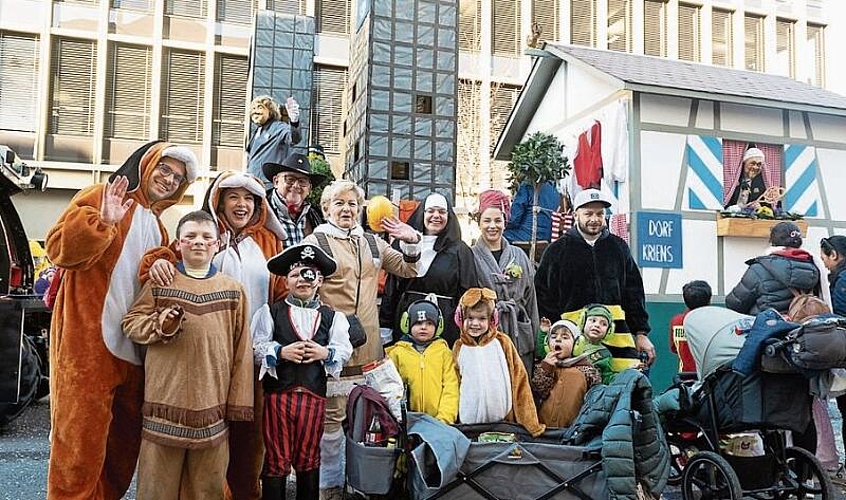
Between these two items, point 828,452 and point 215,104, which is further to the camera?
point 215,104

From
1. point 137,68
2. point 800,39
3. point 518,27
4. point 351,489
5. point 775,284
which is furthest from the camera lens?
point 800,39

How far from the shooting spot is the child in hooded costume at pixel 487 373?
11.7 feet

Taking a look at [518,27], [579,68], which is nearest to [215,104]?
[518,27]

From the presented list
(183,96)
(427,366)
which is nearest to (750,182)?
(427,366)

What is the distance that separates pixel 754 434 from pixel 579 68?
6308 mm

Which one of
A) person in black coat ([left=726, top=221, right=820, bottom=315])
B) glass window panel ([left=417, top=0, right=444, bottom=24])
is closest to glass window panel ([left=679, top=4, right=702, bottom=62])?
glass window panel ([left=417, top=0, right=444, bottom=24])

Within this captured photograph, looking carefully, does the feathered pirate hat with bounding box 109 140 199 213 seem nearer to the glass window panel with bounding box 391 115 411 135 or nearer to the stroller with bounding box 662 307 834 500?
the stroller with bounding box 662 307 834 500

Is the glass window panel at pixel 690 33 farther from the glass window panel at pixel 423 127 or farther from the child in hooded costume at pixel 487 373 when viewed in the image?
the child in hooded costume at pixel 487 373

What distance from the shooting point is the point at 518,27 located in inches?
850

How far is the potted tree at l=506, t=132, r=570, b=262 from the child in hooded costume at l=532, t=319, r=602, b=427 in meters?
4.05

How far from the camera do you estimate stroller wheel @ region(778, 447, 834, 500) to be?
3.54 m

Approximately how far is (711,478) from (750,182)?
18.2 feet

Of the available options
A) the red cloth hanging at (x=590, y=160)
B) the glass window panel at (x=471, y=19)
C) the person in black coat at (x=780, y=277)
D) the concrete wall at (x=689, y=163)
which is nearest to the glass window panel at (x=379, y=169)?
the red cloth hanging at (x=590, y=160)

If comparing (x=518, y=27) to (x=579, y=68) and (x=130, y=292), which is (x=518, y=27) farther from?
(x=130, y=292)
